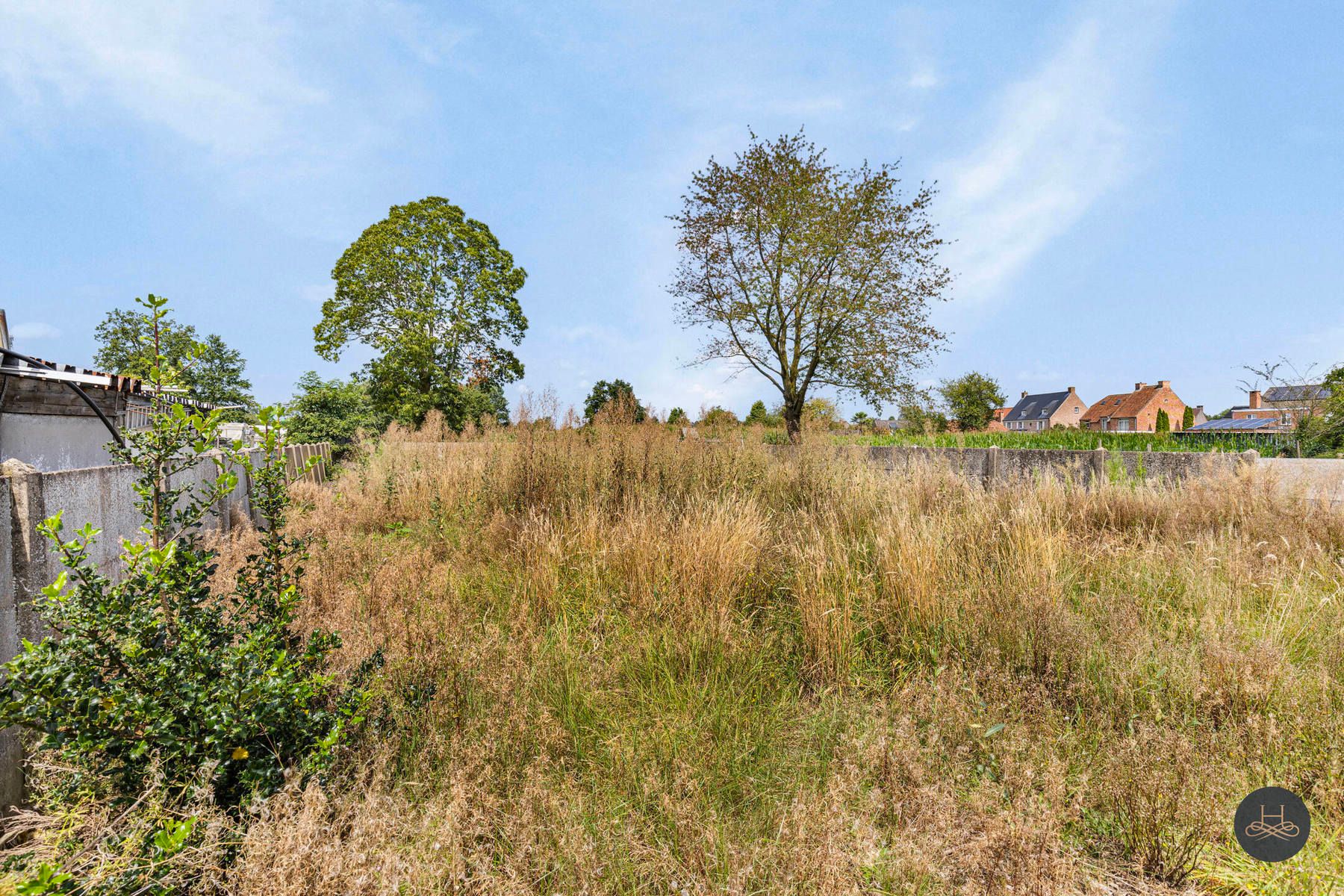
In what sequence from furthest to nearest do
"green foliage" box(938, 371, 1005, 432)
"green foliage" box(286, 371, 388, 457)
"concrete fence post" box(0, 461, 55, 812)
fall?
"green foliage" box(938, 371, 1005, 432), "green foliage" box(286, 371, 388, 457), "concrete fence post" box(0, 461, 55, 812)

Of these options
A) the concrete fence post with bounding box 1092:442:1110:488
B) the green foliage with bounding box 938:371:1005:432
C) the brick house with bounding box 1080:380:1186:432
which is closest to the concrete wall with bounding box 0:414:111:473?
the concrete fence post with bounding box 1092:442:1110:488

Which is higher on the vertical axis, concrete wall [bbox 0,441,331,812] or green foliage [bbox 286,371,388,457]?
green foliage [bbox 286,371,388,457]

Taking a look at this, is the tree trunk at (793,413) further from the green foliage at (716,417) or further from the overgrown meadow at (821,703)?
the overgrown meadow at (821,703)

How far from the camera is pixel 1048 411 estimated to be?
185 feet

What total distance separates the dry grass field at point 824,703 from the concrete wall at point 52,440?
7.17 metres

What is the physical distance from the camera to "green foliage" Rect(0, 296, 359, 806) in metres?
1.50

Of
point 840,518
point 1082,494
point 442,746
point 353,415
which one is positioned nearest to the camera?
point 442,746

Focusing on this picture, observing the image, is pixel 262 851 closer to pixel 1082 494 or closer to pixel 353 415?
pixel 1082 494

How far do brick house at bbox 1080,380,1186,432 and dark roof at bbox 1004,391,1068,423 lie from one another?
139 inches

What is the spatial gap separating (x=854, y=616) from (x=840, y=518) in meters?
1.55

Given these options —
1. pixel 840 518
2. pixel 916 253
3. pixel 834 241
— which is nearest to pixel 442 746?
pixel 840 518

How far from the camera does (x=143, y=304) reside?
6.70ft

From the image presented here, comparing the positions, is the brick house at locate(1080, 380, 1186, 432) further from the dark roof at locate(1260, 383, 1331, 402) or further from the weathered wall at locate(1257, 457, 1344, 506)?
the weathered wall at locate(1257, 457, 1344, 506)

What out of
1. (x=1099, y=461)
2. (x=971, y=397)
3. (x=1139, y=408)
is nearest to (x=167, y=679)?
(x=1099, y=461)
